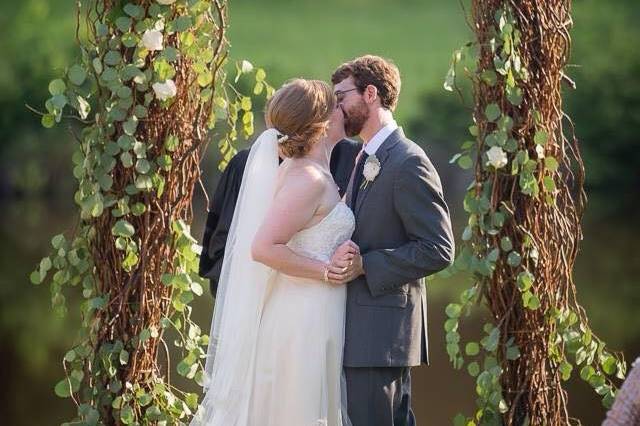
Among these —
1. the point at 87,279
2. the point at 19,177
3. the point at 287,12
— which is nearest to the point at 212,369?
the point at 87,279

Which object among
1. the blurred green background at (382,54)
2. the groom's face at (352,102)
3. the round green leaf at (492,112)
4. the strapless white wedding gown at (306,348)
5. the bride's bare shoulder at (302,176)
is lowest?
the strapless white wedding gown at (306,348)

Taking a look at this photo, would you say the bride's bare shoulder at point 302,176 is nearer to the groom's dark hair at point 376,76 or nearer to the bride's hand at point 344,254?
the bride's hand at point 344,254

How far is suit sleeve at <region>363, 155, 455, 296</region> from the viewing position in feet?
10.4

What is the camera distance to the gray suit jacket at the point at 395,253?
317 centimetres

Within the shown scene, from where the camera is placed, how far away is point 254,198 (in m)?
3.31

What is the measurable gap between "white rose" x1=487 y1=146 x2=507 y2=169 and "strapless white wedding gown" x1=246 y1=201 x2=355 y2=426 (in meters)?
0.43

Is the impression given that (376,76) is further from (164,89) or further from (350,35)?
(350,35)

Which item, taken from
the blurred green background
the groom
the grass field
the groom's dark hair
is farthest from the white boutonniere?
the grass field

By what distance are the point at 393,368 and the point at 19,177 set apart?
48.0ft

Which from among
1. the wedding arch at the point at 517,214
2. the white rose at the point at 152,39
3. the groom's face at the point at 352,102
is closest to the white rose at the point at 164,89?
the white rose at the point at 152,39

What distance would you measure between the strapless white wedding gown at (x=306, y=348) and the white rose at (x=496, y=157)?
43 centimetres

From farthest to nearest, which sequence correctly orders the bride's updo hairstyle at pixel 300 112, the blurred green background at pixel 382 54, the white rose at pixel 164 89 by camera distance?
the blurred green background at pixel 382 54
the white rose at pixel 164 89
the bride's updo hairstyle at pixel 300 112

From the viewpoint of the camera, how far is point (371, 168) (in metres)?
3.26

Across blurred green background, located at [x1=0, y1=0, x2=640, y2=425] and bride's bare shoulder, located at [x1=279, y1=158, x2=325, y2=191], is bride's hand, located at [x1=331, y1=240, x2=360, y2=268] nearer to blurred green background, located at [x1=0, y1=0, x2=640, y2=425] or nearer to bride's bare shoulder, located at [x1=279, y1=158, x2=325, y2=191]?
bride's bare shoulder, located at [x1=279, y1=158, x2=325, y2=191]
